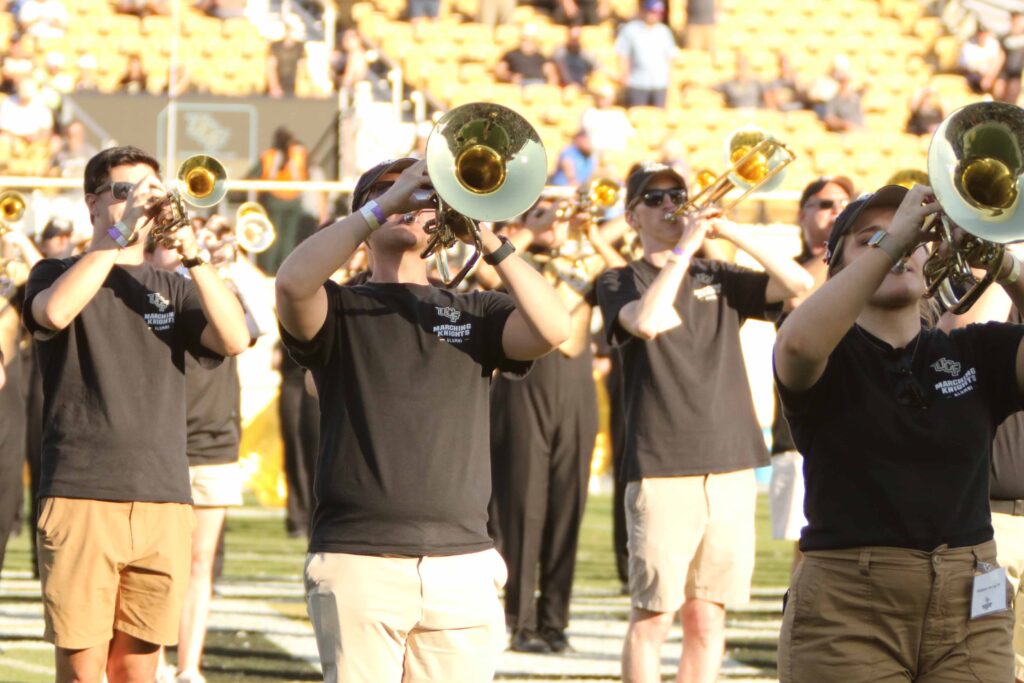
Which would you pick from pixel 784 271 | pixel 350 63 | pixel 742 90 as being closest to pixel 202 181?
pixel 784 271

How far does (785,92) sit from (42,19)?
8.53 m

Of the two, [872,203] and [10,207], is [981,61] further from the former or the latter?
[872,203]

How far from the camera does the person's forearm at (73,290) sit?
528cm

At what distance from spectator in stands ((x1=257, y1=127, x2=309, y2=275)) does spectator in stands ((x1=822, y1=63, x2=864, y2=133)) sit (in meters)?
6.88

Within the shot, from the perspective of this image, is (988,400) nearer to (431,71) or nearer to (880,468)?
(880,468)

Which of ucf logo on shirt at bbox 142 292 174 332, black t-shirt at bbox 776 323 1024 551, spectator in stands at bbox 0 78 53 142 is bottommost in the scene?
black t-shirt at bbox 776 323 1024 551

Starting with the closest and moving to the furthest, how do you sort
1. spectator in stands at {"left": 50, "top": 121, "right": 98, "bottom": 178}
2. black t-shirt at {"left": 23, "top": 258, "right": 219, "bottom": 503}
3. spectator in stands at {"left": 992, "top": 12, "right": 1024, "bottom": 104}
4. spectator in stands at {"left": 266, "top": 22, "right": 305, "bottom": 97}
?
black t-shirt at {"left": 23, "top": 258, "right": 219, "bottom": 503}, spectator in stands at {"left": 50, "top": 121, "right": 98, "bottom": 178}, spectator in stands at {"left": 266, "top": 22, "right": 305, "bottom": 97}, spectator in stands at {"left": 992, "top": 12, "right": 1024, "bottom": 104}

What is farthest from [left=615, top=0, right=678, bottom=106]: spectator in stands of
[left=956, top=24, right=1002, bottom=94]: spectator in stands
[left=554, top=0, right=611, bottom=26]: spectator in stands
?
[left=956, top=24, right=1002, bottom=94]: spectator in stands

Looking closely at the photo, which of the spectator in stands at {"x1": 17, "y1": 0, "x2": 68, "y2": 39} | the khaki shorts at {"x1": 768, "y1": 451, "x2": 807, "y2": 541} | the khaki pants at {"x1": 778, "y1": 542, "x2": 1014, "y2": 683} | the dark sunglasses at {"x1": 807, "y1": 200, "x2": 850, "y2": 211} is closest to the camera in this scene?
the khaki pants at {"x1": 778, "y1": 542, "x2": 1014, "y2": 683}

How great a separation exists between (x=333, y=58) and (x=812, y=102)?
5.73 metres

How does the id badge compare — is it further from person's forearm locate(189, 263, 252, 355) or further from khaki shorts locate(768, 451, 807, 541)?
khaki shorts locate(768, 451, 807, 541)

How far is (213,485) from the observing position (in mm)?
7793

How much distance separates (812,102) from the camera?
2134 centimetres

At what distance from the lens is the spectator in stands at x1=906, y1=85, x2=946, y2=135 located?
21.3 m
